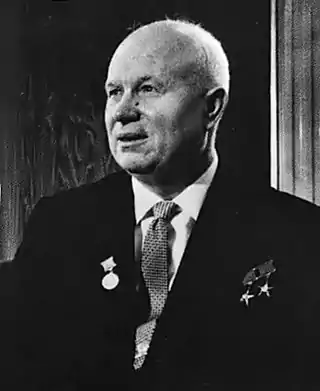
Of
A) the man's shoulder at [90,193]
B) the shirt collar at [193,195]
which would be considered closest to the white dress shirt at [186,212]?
the shirt collar at [193,195]

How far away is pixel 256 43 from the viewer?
1818mm

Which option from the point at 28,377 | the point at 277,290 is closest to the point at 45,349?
the point at 28,377

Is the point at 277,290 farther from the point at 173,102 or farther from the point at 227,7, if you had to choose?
the point at 227,7

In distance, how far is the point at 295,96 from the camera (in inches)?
71.3

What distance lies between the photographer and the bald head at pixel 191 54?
180cm

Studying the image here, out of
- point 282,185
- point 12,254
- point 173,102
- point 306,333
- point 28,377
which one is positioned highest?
point 173,102

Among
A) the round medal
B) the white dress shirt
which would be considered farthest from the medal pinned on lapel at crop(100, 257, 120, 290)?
the white dress shirt

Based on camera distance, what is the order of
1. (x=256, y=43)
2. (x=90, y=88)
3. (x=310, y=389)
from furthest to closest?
(x=90, y=88)
(x=256, y=43)
(x=310, y=389)

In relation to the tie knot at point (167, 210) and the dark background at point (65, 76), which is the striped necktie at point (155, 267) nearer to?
the tie knot at point (167, 210)

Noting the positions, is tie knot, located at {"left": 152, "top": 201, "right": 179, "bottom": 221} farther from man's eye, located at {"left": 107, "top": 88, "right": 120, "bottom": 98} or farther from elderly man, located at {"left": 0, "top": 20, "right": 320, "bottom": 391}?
man's eye, located at {"left": 107, "top": 88, "right": 120, "bottom": 98}

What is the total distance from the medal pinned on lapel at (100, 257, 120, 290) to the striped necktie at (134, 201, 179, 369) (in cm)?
7

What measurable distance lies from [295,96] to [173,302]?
57 centimetres

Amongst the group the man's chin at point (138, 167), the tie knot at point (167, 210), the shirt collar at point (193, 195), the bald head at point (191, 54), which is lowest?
the tie knot at point (167, 210)

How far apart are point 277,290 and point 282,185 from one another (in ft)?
0.81
